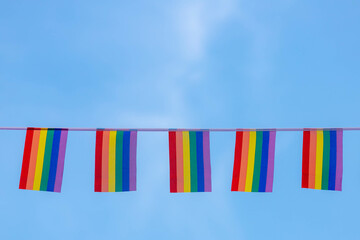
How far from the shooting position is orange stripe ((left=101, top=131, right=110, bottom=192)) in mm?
9414

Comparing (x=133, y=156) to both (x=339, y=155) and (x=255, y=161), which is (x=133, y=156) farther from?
(x=339, y=155)

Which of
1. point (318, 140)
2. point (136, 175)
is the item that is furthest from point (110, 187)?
point (318, 140)

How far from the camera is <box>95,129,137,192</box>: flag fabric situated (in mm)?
9445

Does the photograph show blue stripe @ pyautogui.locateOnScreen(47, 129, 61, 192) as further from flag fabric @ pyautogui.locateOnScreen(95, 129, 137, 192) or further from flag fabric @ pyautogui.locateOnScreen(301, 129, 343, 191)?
flag fabric @ pyautogui.locateOnScreen(301, 129, 343, 191)

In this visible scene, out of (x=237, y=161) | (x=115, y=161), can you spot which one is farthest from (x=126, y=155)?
(x=237, y=161)

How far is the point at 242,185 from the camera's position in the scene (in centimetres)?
955

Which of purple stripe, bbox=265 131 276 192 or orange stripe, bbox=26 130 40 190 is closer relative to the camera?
orange stripe, bbox=26 130 40 190

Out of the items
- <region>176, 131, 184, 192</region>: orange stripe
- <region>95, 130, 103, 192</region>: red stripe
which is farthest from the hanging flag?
<region>176, 131, 184, 192</region>: orange stripe

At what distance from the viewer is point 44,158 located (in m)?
9.50

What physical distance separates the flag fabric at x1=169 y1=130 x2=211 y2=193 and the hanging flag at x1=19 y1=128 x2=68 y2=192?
211 cm

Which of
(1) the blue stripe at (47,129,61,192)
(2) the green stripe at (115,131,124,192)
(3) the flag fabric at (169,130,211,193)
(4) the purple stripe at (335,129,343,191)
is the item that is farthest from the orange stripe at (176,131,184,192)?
(4) the purple stripe at (335,129,343,191)

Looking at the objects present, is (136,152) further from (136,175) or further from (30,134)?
(30,134)

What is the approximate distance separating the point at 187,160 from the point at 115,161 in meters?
1.38

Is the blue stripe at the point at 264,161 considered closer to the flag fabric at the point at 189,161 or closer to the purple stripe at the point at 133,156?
the flag fabric at the point at 189,161
